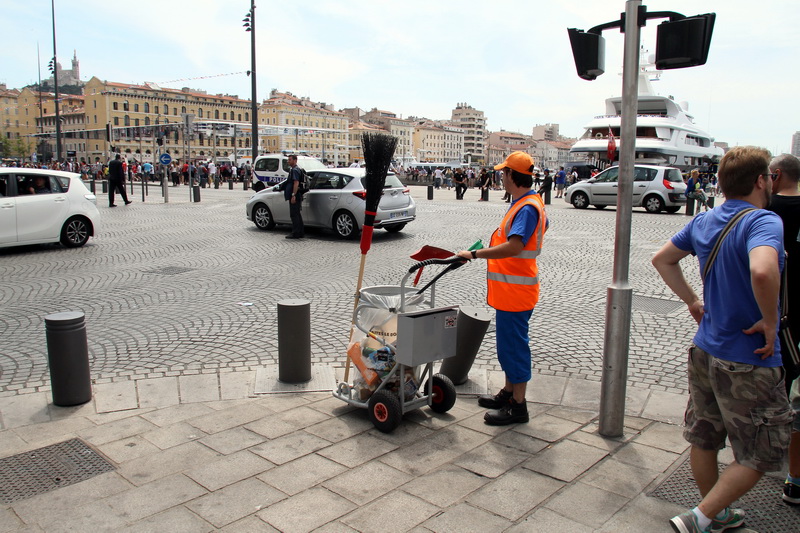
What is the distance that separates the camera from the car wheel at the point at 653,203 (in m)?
21.3

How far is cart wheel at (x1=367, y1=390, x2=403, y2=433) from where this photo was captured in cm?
388

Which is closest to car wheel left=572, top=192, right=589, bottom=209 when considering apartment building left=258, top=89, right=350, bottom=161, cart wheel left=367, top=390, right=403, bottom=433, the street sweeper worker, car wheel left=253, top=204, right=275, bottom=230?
car wheel left=253, top=204, right=275, bottom=230

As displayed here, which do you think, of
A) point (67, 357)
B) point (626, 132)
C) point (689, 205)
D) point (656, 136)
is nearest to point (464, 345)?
point (626, 132)

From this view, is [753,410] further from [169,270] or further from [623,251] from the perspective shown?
[169,270]

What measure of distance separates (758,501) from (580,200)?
2151cm

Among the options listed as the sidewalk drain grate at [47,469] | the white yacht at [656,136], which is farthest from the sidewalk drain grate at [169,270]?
the white yacht at [656,136]

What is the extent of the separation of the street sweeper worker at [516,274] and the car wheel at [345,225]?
9.69 metres

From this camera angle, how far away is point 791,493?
3154mm

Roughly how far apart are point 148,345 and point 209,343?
0.55 metres

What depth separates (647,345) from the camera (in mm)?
6016

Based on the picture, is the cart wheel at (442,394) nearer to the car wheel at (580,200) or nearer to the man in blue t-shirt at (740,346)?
the man in blue t-shirt at (740,346)

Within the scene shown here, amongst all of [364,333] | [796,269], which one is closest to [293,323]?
[364,333]

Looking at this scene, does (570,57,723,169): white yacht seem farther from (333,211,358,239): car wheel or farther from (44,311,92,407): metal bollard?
(44,311,92,407): metal bollard

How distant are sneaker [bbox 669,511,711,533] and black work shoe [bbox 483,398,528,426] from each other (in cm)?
138
